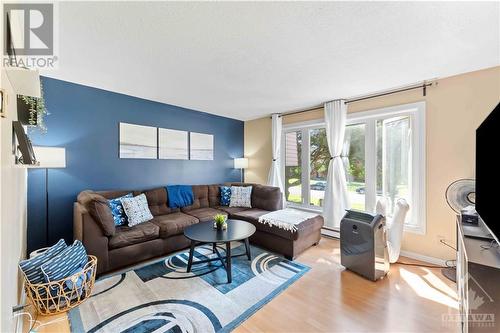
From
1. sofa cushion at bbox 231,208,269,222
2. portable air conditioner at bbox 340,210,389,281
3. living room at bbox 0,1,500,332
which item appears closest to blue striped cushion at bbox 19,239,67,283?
living room at bbox 0,1,500,332

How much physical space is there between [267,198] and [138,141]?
2.39 m

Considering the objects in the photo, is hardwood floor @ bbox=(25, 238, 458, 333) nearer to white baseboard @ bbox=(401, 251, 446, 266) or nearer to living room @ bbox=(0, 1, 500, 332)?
living room @ bbox=(0, 1, 500, 332)

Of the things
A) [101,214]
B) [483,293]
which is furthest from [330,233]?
[101,214]

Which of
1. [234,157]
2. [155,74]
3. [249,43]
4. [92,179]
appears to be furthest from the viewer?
[234,157]

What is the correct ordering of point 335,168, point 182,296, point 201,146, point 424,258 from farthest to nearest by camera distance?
1. point 201,146
2. point 335,168
3. point 424,258
4. point 182,296

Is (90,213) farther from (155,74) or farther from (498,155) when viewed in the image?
(498,155)

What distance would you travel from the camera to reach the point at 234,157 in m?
4.92

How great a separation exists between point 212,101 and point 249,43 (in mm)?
1814

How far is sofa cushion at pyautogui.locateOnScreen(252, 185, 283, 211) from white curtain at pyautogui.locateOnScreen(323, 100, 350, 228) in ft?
2.71

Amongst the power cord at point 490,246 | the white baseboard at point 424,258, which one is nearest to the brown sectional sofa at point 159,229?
the white baseboard at point 424,258

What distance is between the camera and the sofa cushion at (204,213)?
123 inches

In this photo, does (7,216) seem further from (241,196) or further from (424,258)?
(424,258)

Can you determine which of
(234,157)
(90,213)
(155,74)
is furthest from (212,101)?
(90,213)

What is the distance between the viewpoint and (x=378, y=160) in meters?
3.14
